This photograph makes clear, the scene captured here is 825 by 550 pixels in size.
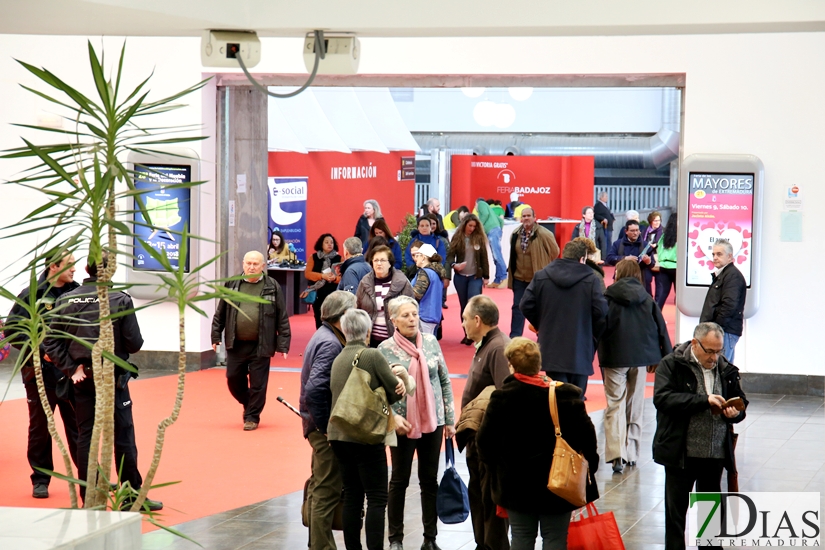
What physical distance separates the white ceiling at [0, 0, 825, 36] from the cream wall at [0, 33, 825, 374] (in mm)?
4904

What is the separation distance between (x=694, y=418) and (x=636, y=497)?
65.7 inches

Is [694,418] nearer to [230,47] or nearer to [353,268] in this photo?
[230,47]

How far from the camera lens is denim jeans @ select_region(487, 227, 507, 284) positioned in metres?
15.1

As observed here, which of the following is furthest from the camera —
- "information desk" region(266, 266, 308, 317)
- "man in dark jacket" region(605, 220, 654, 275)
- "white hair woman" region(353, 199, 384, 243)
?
"white hair woman" region(353, 199, 384, 243)

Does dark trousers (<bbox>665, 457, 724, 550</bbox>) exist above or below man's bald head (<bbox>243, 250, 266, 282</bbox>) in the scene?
below

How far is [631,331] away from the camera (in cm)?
679

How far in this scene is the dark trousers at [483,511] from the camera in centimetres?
469

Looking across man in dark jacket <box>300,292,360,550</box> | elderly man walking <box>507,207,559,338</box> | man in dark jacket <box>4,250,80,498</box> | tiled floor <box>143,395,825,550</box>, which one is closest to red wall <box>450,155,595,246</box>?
elderly man walking <box>507,207,559,338</box>

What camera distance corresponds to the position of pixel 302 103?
1942 cm

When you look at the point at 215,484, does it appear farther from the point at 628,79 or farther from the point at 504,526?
the point at 628,79

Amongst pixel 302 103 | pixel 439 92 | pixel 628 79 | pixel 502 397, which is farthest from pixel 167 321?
pixel 439 92

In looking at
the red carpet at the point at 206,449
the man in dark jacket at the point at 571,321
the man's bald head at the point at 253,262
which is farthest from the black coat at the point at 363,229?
the man in dark jacket at the point at 571,321

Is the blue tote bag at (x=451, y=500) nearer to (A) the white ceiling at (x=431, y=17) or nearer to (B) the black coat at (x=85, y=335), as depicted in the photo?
(B) the black coat at (x=85, y=335)

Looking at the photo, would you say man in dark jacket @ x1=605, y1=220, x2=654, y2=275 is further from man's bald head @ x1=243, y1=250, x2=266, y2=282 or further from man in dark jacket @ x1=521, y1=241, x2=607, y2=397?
man's bald head @ x1=243, y1=250, x2=266, y2=282
